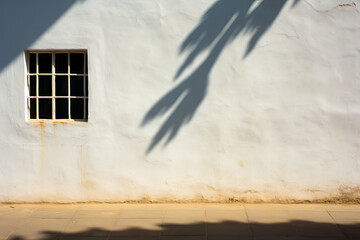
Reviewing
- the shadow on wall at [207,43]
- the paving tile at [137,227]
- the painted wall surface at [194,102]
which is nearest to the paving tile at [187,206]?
the painted wall surface at [194,102]

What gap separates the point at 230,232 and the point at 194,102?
77.2 inches

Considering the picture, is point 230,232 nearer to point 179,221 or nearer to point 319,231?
point 179,221

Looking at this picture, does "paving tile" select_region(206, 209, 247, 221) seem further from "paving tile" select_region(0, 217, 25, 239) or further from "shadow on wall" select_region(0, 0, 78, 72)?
"shadow on wall" select_region(0, 0, 78, 72)

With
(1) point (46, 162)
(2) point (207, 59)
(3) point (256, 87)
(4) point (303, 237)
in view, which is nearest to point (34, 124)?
(1) point (46, 162)

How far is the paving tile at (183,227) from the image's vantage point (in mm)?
6262

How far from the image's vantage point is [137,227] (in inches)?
256

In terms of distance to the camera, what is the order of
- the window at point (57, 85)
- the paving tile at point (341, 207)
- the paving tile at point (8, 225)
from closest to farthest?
the paving tile at point (8, 225)
the paving tile at point (341, 207)
the window at point (57, 85)

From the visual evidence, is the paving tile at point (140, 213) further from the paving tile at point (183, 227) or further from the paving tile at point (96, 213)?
the paving tile at point (183, 227)

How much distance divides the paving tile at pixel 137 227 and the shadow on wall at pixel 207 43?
1236 mm

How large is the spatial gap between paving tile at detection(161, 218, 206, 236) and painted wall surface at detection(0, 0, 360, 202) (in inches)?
30.3

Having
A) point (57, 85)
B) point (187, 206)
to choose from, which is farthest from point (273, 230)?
point (57, 85)

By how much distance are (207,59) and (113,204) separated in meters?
2.47

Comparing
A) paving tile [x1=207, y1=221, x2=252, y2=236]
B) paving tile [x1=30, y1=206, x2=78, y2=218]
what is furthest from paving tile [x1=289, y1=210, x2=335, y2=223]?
paving tile [x1=30, y1=206, x2=78, y2=218]

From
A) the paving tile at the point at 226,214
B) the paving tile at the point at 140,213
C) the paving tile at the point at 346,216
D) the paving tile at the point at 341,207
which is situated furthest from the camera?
the paving tile at the point at 341,207
